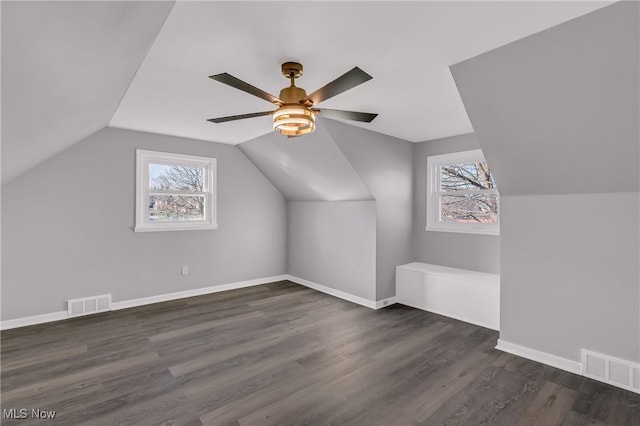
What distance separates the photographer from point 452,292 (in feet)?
12.9

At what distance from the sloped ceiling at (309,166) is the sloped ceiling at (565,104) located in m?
1.74

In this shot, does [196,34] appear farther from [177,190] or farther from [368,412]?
[177,190]

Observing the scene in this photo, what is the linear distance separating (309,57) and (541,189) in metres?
2.32

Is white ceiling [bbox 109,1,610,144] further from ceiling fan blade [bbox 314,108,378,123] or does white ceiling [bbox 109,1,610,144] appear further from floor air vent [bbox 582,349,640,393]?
floor air vent [bbox 582,349,640,393]

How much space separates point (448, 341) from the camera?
3.24 m

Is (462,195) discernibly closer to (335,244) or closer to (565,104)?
(335,244)

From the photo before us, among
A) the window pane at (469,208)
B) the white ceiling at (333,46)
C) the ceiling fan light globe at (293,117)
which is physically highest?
the white ceiling at (333,46)

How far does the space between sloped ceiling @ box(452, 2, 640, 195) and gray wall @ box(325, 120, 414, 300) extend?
1.59 m

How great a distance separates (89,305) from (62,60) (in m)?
3.49

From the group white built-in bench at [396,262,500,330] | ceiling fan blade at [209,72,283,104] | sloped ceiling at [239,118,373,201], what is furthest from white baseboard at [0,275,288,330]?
ceiling fan blade at [209,72,283,104]

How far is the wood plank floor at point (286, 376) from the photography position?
210 centimetres

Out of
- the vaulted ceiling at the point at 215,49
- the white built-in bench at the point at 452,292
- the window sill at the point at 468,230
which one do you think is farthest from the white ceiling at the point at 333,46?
the white built-in bench at the point at 452,292

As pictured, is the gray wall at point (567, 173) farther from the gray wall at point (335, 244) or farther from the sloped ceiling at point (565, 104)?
the gray wall at point (335, 244)

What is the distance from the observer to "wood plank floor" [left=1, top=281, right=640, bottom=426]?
2100 mm
